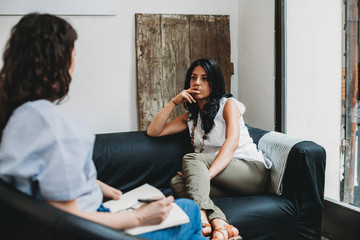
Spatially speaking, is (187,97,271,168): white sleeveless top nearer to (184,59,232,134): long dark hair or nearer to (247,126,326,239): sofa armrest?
(184,59,232,134): long dark hair

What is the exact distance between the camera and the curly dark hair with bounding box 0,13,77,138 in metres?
0.98

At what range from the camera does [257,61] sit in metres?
3.19

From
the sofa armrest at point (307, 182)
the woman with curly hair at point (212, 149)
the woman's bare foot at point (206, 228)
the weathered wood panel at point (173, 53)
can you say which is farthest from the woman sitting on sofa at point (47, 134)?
the weathered wood panel at point (173, 53)

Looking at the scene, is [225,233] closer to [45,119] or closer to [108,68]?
[45,119]

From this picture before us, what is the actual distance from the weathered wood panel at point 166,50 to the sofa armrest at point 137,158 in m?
0.64

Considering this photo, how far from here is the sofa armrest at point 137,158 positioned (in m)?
2.35

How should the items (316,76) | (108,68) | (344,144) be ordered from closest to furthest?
1. (344,144)
2. (316,76)
3. (108,68)

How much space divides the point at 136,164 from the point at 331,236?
1446 mm

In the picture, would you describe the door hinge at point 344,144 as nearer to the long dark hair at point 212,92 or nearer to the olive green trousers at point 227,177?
the olive green trousers at point 227,177

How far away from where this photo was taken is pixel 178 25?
316 centimetres

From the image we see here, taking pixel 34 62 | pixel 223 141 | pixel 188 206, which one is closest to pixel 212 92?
pixel 223 141

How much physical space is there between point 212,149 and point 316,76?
109 cm

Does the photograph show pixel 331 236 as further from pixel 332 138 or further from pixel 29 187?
pixel 29 187

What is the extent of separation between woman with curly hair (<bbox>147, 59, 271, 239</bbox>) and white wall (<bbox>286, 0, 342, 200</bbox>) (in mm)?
737
